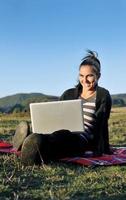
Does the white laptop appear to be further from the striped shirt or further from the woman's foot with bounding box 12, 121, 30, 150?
the striped shirt

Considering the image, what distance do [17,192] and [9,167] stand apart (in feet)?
6.01

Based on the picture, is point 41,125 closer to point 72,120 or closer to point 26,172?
point 72,120

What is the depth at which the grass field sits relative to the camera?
642 centimetres

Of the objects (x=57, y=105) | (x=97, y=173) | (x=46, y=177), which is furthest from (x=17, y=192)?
(x=57, y=105)

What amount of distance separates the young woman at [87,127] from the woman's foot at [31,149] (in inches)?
7.8

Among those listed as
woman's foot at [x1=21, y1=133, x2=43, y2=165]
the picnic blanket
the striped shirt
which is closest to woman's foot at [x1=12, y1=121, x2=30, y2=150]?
the picnic blanket

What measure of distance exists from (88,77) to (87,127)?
2.87ft

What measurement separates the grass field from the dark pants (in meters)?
0.23

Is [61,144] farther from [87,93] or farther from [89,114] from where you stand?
[87,93]

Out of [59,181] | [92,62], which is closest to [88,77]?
[92,62]

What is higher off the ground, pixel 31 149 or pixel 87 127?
pixel 87 127

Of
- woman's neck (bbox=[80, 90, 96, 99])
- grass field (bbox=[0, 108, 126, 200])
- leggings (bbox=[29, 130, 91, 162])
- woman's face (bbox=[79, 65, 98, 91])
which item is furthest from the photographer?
woman's neck (bbox=[80, 90, 96, 99])

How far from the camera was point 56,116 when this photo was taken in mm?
9312

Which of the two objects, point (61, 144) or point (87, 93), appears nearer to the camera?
point (61, 144)
